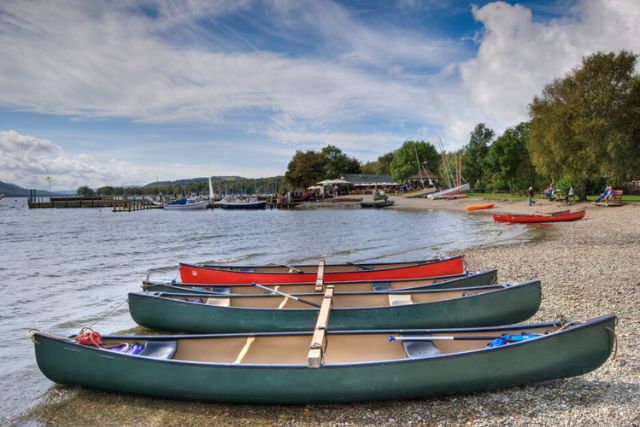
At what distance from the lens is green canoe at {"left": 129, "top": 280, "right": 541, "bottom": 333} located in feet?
25.8

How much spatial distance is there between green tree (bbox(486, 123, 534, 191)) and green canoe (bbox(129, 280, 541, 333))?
204 feet

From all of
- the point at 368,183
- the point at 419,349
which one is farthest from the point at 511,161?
the point at 419,349

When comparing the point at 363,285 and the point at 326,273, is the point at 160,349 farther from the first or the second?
the point at 326,273

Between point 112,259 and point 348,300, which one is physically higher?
point 348,300

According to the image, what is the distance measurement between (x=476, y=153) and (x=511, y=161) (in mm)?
14517

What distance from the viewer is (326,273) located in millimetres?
11188

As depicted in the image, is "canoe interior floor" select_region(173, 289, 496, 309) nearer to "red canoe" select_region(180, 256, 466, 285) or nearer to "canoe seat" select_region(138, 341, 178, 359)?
"red canoe" select_region(180, 256, 466, 285)

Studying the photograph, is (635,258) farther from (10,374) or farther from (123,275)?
(123,275)

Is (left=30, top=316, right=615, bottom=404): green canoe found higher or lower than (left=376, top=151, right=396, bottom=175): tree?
lower

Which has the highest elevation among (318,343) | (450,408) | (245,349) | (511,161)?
(511,161)

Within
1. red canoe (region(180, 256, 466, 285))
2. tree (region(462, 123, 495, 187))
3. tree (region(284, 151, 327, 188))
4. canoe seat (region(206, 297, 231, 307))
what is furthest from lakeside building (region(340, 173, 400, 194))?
canoe seat (region(206, 297, 231, 307))

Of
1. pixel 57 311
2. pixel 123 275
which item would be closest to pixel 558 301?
pixel 57 311

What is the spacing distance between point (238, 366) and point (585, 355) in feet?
16.0

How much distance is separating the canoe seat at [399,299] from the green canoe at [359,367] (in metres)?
2.16
